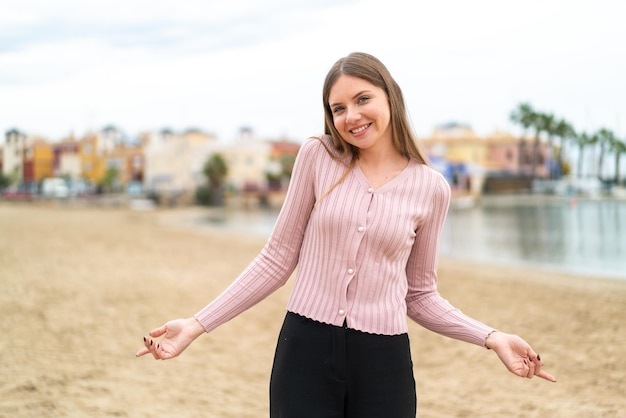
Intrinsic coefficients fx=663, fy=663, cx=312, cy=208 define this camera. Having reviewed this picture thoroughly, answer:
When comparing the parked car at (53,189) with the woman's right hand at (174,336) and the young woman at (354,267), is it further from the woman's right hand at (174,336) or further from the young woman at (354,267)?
the young woman at (354,267)

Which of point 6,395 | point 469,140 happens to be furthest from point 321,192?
point 469,140

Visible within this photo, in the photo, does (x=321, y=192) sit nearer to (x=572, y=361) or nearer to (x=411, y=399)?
(x=411, y=399)

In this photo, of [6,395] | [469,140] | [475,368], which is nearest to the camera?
[6,395]

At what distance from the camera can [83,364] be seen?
5.09 meters

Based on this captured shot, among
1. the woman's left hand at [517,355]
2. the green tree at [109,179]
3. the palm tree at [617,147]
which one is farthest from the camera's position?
the green tree at [109,179]

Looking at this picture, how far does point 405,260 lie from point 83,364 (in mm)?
4066

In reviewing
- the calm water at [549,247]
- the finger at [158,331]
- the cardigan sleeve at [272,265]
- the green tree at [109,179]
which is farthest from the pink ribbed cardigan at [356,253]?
the green tree at [109,179]

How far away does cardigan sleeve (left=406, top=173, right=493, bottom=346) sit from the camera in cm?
172

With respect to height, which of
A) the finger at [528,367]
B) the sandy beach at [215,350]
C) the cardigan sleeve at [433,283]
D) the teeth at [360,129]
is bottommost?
the sandy beach at [215,350]

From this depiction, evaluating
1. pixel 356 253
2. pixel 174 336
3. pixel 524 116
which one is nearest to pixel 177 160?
pixel 524 116

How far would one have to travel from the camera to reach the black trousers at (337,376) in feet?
5.21

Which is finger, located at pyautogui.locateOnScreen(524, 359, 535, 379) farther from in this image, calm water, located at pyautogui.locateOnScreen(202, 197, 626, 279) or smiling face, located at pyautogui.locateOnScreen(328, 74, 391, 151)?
calm water, located at pyautogui.locateOnScreen(202, 197, 626, 279)

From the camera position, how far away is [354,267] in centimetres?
161

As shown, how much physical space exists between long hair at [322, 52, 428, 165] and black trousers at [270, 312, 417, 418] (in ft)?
1.54
